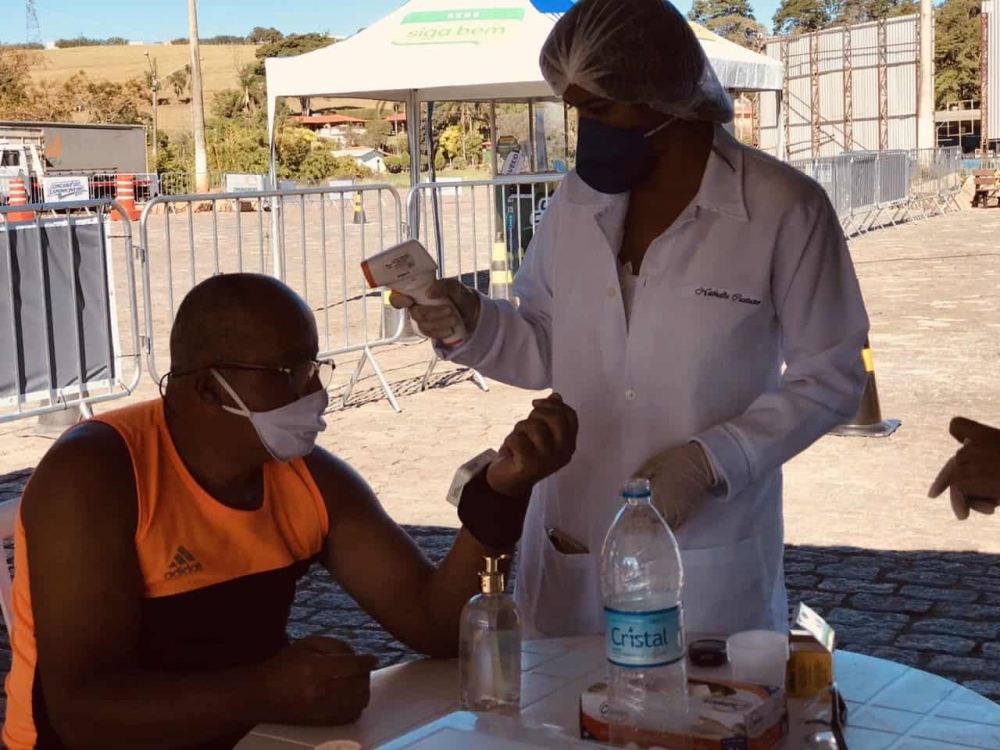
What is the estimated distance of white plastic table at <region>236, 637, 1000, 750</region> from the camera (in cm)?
207

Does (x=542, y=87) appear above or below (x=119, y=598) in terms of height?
above

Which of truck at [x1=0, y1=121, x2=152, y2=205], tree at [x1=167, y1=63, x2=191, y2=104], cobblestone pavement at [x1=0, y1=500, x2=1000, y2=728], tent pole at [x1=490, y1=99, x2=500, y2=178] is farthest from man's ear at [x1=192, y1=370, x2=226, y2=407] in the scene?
tree at [x1=167, y1=63, x2=191, y2=104]

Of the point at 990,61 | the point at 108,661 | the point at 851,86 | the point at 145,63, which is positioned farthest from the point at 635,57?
the point at 145,63

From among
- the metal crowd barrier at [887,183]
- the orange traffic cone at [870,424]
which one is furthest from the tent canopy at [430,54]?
the metal crowd barrier at [887,183]

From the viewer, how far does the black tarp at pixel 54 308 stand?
7.43m

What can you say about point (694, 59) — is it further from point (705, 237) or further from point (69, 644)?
point (69, 644)

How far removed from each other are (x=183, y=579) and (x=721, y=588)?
1.08 meters

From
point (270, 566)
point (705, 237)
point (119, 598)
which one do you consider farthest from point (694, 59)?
point (119, 598)

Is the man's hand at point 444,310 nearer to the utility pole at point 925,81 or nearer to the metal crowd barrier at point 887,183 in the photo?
the metal crowd barrier at point 887,183

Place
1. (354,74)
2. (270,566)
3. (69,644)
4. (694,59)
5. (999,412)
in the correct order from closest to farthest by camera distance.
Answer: (69,644), (270,566), (694,59), (999,412), (354,74)

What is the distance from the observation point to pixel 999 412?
A: 347 inches

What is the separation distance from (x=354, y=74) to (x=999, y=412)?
658cm

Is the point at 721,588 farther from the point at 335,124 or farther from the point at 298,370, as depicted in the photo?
the point at 335,124

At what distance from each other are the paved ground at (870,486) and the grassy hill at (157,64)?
84.1m
